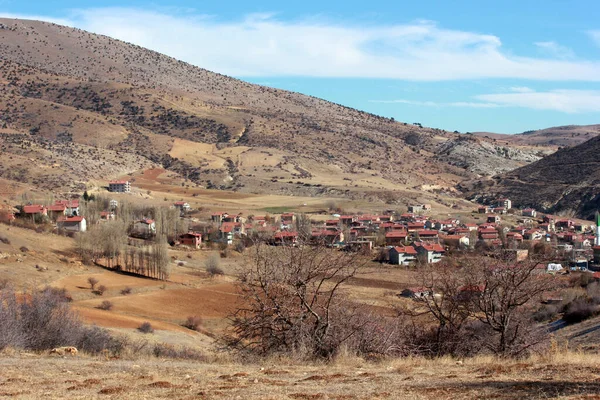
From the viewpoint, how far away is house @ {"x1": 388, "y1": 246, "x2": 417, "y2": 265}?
69.4 meters

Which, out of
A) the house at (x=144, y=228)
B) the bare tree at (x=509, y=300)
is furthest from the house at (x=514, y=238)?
the bare tree at (x=509, y=300)

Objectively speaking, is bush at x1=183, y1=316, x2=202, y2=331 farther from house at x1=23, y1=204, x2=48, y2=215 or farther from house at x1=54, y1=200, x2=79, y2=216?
house at x1=54, y1=200, x2=79, y2=216

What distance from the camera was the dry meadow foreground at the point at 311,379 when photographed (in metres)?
9.92

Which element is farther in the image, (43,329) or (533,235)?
(533,235)

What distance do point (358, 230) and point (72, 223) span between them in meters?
33.8

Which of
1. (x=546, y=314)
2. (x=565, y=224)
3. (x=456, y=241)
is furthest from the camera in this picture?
(x=565, y=224)

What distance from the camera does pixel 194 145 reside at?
5999 inches

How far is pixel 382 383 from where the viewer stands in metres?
10.9

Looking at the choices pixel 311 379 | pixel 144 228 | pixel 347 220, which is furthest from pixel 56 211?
pixel 311 379

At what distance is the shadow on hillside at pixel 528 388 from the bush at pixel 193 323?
96.8 feet

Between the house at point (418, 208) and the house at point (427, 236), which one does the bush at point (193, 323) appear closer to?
the house at point (427, 236)

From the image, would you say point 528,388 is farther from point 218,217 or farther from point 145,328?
point 218,217

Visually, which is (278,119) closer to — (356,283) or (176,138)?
(176,138)

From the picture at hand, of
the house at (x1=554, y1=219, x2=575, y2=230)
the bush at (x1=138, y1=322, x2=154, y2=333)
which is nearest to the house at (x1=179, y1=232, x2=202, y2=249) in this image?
the bush at (x1=138, y1=322, x2=154, y2=333)
